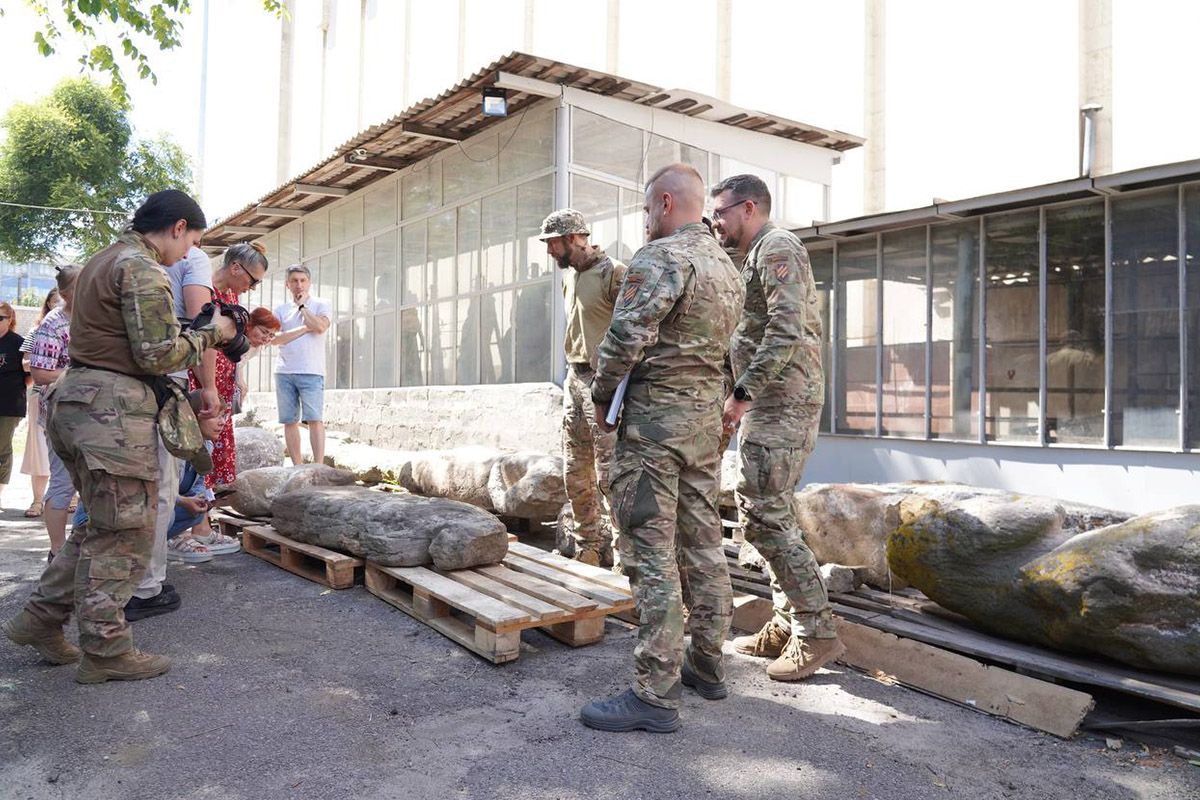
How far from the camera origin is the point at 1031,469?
849 cm

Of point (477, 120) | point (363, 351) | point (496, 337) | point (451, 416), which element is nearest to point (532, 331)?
point (496, 337)

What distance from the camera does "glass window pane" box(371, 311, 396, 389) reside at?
39.6ft

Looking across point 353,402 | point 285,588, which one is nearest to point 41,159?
point 353,402

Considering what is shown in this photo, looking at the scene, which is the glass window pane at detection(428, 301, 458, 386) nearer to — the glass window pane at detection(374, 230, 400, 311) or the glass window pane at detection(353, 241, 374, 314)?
the glass window pane at detection(374, 230, 400, 311)

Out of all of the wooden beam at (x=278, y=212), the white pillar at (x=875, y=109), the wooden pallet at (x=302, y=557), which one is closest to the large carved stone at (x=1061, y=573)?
the wooden pallet at (x=302, y=557)

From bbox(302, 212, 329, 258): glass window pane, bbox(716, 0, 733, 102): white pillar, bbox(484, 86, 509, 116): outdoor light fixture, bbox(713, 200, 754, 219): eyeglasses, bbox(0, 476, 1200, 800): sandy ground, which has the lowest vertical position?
bbox(0, 476, 1200, 800): sandy ground

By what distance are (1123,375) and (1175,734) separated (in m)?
6.03

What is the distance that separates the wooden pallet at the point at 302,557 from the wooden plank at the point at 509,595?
2.33 ft

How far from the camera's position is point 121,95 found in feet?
24.1

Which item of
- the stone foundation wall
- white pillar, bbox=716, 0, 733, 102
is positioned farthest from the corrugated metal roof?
white pillar, bbox=716, 0, 733, 102

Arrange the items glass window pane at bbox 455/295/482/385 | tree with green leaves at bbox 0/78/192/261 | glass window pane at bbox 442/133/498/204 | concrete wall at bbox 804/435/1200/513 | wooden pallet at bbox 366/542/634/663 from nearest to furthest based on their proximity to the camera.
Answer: wooden pallet at bbox 366/542/634/663 < concrete wall at bbox 804/435/1200/513 < glass window pane at bbox 442/133/498/204 < glass window pane at bbox 455/295/482/385 < tree with green leaves at bbox 0/78/192/261

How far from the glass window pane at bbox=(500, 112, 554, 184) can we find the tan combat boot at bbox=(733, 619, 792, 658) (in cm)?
660

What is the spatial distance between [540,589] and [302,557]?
1965mm

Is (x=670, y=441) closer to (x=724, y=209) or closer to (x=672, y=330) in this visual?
(x=672, y=330)
